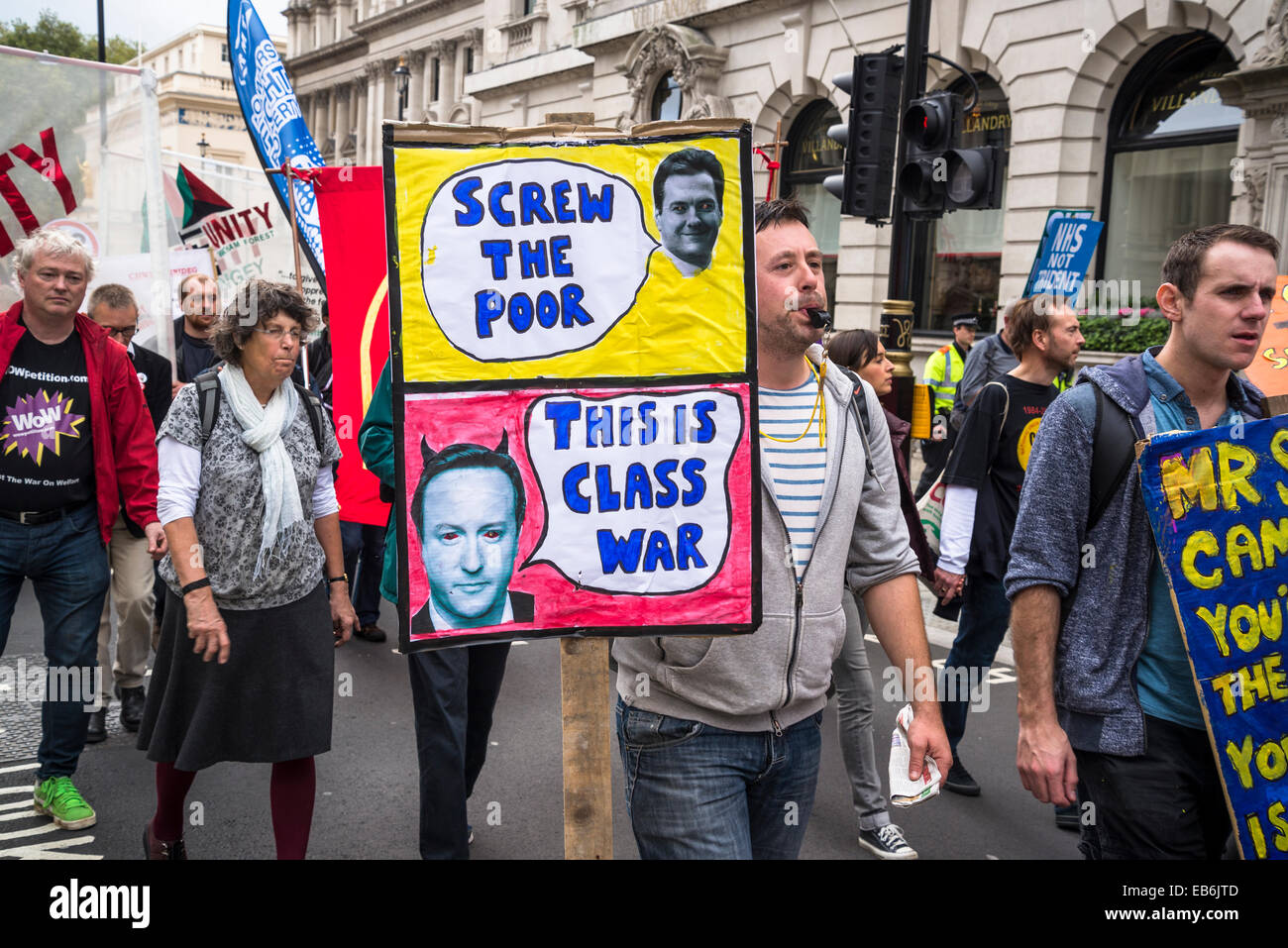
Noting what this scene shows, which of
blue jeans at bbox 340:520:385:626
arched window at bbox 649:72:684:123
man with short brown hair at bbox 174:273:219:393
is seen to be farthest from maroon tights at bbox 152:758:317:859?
arched window at bbox 649:72:684:123

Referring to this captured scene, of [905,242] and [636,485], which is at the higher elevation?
[905,242]

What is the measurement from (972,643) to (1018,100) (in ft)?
39.4

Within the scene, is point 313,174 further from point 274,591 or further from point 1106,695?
point 1106,695

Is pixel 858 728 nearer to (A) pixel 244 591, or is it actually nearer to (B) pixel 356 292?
(A) pixel 244 591

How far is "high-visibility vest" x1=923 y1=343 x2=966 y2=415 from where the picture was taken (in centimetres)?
1172

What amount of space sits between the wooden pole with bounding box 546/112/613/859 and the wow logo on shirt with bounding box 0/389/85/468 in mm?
2825

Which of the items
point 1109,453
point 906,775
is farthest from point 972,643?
point 906,775

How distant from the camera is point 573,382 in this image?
2.21 m

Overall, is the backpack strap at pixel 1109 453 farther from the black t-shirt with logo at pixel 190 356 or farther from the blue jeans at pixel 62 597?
the black t-shirt with logo at pixel 190 356

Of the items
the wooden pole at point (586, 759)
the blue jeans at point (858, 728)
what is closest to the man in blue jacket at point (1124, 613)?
the wooden pole at point (586, 759)

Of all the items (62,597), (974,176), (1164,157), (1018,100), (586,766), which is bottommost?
(62,597)

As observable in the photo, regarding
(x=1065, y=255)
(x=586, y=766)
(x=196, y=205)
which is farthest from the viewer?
(x=196, y=205)

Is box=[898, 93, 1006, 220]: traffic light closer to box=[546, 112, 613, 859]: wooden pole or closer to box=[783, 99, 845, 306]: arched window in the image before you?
box=[546, 112, 613, 859]: wooden pole

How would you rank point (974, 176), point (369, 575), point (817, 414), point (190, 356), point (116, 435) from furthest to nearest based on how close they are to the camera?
point (974, 176)
point (369, 575)
point (190, 356)
point (116, 435)
point (817, 414)
